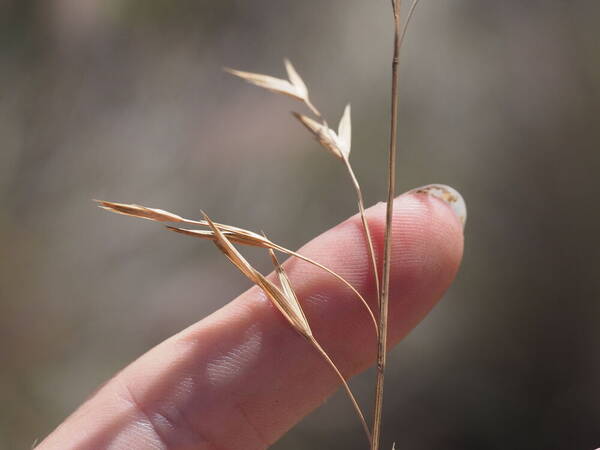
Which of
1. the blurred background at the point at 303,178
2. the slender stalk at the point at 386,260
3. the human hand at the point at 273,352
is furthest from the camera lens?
the blurred background at the point at 303,178

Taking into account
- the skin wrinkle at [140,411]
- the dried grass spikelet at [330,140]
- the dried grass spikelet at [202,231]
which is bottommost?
the skin wrinkle at [140,411]

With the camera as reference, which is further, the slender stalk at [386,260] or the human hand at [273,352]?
the human hand at [273,352]

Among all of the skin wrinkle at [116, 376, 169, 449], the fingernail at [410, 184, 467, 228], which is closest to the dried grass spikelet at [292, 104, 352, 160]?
the fingernail at [410, 184, 467, 228]

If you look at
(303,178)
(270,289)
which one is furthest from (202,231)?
(303,178)

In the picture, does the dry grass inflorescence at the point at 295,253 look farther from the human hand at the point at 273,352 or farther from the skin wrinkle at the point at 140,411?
the skin wrinkle at the point at 140,411

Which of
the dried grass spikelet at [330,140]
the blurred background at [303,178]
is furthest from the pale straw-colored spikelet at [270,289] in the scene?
the blurred background at [303,178]

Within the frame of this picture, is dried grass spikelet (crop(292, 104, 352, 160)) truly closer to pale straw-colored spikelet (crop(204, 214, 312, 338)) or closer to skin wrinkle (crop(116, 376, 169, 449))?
pale straw-colored spikelet (crop(204, 214, 312, 338))

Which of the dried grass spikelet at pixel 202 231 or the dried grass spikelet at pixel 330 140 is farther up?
the dried grass spikelet at pixel 330 140

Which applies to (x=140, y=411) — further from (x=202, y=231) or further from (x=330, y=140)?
(x=330, y=140)
